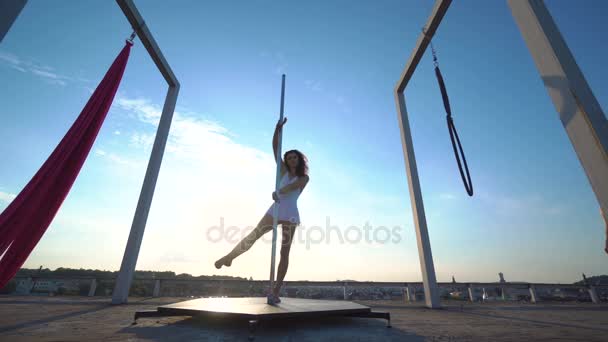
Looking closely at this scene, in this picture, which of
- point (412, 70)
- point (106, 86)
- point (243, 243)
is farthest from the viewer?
point (412, 70)

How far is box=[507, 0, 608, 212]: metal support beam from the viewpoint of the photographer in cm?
130

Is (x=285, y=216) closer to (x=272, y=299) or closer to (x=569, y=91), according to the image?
(x=272, y=299)

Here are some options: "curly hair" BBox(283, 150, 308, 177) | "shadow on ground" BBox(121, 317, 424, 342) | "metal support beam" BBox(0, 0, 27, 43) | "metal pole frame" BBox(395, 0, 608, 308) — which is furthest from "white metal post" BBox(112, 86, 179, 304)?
"metal pole frame" BBox(395, 0, 608, 308)

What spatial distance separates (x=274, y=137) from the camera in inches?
124

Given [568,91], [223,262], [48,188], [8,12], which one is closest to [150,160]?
[48,188]

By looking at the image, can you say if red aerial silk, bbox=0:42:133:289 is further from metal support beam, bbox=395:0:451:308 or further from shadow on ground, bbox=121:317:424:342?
metal support beam, bbox=395:0:451:308

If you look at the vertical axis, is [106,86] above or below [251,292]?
above

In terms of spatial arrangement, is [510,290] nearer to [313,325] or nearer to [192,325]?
[313,325]

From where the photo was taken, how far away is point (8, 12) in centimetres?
137

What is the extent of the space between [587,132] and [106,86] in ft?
14.2

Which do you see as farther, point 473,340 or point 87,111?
point 87,111

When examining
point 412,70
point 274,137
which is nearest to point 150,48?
point 274,137

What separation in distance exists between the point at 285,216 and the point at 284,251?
0.37m

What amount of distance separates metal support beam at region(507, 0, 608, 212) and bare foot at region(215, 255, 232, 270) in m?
2.83
